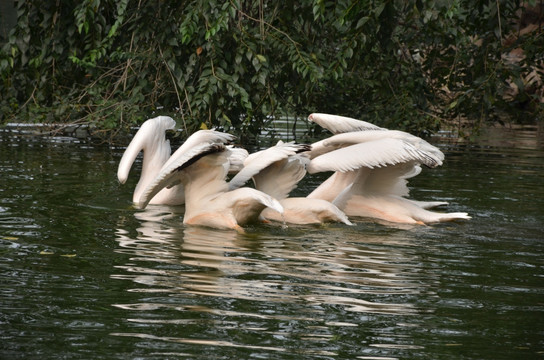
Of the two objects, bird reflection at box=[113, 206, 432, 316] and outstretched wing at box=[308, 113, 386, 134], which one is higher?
outstretched wing at box=[308, 113, 386, 134]

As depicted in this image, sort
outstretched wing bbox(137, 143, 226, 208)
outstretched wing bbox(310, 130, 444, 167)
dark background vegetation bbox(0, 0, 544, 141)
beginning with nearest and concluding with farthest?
1. outstretched wing bbox(137, 143, 226, 208)
2. outstretched wing bbox(310, 130, 444, 167)
3. dark background vegetation bbox(0, 0, 544, 141)

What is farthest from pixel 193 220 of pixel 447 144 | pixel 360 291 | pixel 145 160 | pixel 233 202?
pixel 447 144

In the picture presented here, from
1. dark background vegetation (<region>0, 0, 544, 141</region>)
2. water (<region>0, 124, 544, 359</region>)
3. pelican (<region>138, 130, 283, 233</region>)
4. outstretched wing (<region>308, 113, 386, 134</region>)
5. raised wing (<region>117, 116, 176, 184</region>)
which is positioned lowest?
water (<region>0, 124, 544, 359</region>)

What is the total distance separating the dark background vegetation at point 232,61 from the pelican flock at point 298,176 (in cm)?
146

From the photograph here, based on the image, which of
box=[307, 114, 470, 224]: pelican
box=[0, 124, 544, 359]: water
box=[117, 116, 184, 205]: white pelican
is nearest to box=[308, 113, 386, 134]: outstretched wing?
box=[307, 114, 470, 224]: pelican

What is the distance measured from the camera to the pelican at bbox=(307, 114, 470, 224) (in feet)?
25.4

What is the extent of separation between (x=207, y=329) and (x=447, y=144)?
34.2 ft

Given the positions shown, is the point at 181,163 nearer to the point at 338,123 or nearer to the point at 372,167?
the point at 372,167

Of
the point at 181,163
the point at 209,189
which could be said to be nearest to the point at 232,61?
the point at 209,189

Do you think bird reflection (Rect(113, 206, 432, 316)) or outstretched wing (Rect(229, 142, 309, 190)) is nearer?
bird reflection (Rect(113, 206, 432, 316))

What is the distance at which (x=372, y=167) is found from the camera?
305 inches

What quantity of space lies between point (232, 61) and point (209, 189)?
131 inches

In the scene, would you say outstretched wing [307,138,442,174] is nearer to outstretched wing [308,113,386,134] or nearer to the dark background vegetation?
outstretched wing [308,113,386,134]

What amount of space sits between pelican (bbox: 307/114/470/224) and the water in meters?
0.38
